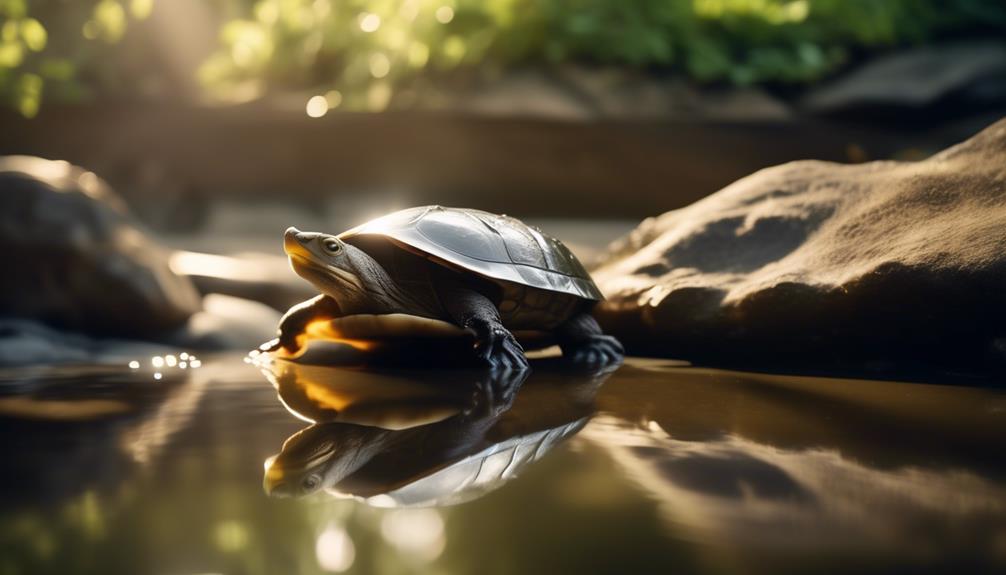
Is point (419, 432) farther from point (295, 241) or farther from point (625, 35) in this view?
point (625, 35)

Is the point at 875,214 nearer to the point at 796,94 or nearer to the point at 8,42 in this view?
the point at 796,94

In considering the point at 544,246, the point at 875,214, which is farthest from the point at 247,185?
the point at 875,214

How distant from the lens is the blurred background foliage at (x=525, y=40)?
19.0ft

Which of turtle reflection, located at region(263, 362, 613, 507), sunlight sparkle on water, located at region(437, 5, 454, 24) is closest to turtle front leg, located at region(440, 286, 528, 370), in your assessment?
turtle reflection, located at region(263, 362, 613, 507)

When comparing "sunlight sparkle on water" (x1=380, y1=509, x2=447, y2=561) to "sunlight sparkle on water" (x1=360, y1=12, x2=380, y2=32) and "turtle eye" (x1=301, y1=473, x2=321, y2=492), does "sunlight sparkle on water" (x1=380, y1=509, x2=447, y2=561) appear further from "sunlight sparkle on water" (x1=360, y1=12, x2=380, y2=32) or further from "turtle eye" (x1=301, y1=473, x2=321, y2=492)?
"sunlight sparkle on water" (x1=360, y1=12, x2=380, y2=32)

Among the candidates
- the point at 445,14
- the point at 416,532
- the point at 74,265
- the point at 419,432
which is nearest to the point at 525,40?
the point at 445,14

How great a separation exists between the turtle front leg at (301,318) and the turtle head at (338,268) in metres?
0.14

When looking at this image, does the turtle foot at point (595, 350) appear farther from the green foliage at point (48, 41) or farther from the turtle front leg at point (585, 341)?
the green foliage at point (48, 41)

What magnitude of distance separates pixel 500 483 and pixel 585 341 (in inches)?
79.4

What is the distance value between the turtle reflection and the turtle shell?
381 millimetres

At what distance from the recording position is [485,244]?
2.54 meters

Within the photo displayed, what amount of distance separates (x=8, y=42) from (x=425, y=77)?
111 inches

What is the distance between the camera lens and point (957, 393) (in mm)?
1997

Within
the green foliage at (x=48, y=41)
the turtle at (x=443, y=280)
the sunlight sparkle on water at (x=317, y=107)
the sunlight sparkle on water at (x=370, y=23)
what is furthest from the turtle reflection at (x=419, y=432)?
the sunlight sparkle on water at (x=370, y=23)
